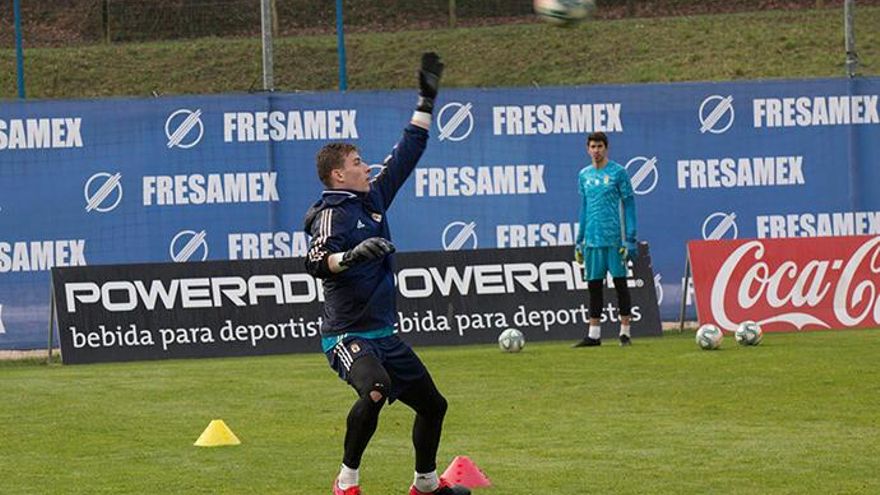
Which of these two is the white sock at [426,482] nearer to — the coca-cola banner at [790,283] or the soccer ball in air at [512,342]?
the soccer ball in air at [512,342]

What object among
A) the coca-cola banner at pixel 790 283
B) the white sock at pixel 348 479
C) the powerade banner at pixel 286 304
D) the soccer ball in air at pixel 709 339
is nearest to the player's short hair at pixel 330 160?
the white sock at pixel 348 479

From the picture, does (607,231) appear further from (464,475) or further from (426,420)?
(426,420)

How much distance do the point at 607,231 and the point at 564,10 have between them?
23.5 feet

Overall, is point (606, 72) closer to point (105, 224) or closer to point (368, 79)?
point (368, 79)

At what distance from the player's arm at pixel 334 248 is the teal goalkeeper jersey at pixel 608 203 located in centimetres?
965

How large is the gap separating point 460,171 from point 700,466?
12.1 metres

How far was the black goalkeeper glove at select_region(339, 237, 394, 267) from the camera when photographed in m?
9.41

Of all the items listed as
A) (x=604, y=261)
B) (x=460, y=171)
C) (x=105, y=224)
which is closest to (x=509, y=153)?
(x=460, y=171)

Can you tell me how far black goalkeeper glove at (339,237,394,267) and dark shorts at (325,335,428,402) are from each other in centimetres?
53

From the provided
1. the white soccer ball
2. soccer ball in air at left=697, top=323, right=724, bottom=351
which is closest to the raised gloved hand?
soccer ball in air at left=697, top=323, right=724, bottom=351

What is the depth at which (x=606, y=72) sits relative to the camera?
33250 millimetres

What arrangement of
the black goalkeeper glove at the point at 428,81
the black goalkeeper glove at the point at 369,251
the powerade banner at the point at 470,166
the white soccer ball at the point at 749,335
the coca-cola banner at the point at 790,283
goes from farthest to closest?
the powerade banner at the point at 470,166 < the coca-cola banner at the point at 790,283 < the white soccer ball at the point at 749,335 < the black goalkeeper glove at the point at 428,81 < the black goalkeeper glove at the point at 369,251

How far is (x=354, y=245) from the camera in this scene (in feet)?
32.3

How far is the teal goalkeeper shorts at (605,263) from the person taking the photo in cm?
1931
